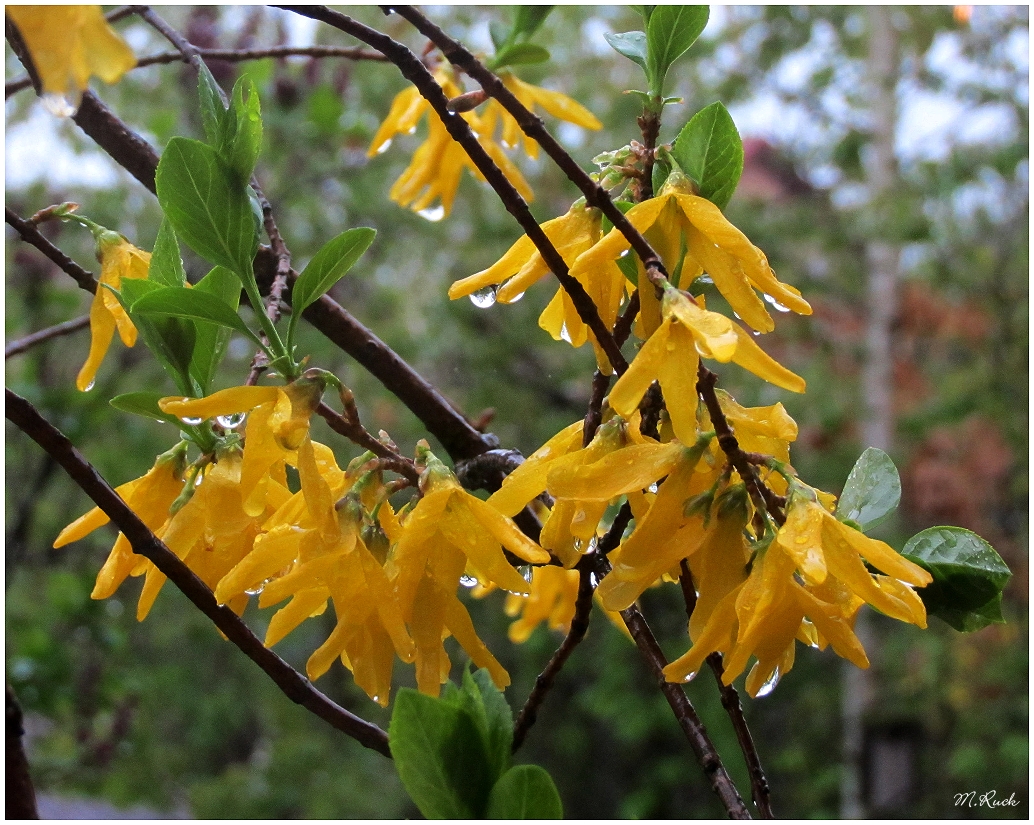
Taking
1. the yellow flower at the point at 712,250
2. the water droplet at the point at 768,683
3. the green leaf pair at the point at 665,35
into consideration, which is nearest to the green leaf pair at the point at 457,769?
the water droplet at the point at 768,683

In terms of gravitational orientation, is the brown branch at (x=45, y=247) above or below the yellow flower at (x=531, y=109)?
below

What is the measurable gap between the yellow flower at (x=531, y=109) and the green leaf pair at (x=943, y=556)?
40 cm

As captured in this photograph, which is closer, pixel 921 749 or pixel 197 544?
pixel 197 544

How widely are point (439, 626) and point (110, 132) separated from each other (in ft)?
1.43

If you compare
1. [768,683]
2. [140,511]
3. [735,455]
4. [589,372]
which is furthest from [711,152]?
[589,372]

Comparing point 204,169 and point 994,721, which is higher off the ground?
point 204,169

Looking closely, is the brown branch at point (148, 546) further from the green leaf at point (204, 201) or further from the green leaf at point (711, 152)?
the green leaf at point (711, 152)

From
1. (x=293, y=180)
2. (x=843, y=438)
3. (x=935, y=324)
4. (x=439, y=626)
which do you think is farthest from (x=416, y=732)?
(x=935, y=324)

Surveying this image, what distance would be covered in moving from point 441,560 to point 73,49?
0.85 ft

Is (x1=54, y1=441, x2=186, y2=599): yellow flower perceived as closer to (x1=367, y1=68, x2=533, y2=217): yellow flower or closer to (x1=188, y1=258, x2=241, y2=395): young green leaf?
(x1=188, y1=258, x2=241, y2=395): young green leaf

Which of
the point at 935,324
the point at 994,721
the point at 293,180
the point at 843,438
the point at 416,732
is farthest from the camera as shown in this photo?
the point at 935,324

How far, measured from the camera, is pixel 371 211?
8.91 ft

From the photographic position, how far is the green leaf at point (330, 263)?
0.42 metres

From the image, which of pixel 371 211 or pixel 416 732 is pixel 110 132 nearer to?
pixel 416 732
